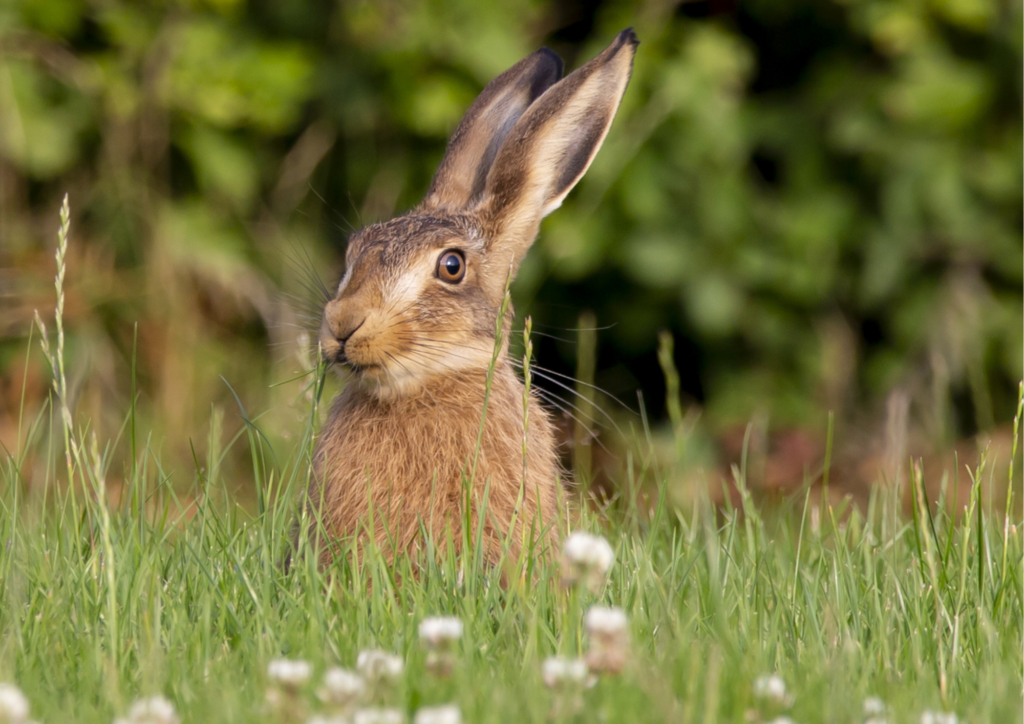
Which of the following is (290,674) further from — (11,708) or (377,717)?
(11,708)

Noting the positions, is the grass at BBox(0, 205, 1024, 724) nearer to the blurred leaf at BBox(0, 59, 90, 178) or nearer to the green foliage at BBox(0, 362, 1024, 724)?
the green foliage at BBox(0, 362, 1024, 724)

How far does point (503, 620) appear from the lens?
2.57 meters

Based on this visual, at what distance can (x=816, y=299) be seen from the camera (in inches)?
255

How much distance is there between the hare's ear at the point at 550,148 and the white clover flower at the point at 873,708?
234cm

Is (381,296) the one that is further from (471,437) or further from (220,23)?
(220,23)

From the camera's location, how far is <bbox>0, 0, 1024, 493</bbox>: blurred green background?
6.18m

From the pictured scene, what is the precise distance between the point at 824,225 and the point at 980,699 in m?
4.38

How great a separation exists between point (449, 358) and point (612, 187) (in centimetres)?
282

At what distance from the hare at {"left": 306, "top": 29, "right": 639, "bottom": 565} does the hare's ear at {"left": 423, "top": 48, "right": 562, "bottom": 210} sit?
0.54 ft

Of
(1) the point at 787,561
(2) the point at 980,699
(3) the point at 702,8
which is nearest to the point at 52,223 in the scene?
(3) the point at 702,8

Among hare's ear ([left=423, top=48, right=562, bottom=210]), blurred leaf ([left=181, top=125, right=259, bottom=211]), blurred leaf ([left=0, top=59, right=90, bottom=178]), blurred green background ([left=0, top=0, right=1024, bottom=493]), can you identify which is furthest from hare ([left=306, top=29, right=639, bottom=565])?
blurred leaf ([left=0, top=59, right=90, bottom=178])

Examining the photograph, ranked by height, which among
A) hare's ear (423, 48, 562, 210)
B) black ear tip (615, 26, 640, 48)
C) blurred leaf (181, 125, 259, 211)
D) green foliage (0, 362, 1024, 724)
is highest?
black ear tip (615, 26, 640, 48)

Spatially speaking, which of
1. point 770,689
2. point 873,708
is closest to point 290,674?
point 770,689

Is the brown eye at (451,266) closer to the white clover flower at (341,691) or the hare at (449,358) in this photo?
the hare at (449,358)
